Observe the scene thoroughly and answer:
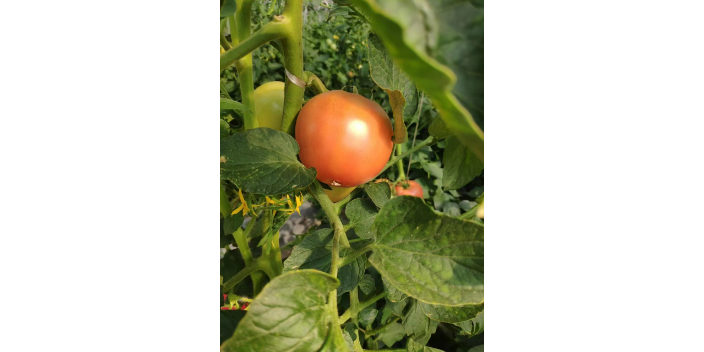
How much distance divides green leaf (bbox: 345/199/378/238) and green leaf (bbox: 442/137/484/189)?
8cm

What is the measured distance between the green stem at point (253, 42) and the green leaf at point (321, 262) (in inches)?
6.3

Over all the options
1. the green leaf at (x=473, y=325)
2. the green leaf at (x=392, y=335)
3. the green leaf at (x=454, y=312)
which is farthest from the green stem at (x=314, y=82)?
the green leaf at (x=392, y=335)

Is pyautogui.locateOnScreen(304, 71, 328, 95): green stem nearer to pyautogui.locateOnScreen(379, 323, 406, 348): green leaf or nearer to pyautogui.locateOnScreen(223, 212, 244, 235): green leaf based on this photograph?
pyautogui.locateOnScreen(223, 212, 244, 235): green leaf

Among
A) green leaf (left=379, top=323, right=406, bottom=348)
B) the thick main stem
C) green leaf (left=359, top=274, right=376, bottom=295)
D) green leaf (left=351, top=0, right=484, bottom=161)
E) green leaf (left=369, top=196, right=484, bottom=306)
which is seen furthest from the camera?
green leaf (left=379, top=323, right=406, bottom=348)

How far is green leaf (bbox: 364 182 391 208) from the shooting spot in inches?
16.1

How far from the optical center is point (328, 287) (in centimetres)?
24

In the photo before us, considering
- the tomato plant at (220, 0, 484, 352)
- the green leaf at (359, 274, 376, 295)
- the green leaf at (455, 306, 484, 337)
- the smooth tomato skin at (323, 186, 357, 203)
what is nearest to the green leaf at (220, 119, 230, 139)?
the tomato plant at (220, 0, 484, 352)

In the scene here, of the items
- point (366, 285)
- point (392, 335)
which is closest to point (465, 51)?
point (366, 285)

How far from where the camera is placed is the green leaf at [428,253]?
0.23 meters

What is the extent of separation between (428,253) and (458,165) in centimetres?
14

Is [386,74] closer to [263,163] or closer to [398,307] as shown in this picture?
[263,163]

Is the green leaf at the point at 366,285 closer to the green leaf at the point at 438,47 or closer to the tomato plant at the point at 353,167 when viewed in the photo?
the tomato plant at the point at 353,167

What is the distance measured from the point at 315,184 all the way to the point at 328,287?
0.12m
